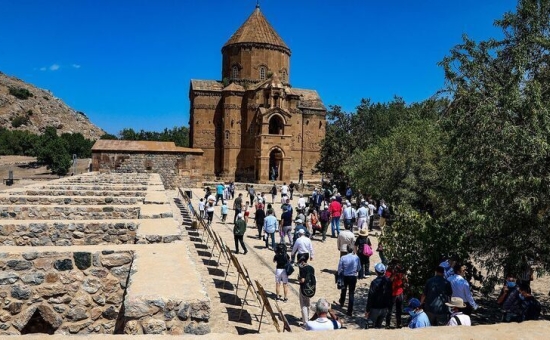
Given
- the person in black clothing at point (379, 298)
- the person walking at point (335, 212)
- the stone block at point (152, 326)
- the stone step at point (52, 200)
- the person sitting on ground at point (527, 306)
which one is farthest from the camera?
A: the person walking at point (335, 212)

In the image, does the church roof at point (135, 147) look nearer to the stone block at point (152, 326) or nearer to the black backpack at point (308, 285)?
the black backpack at point (308, 285)

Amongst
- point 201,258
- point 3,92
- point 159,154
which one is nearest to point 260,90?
point 159,154

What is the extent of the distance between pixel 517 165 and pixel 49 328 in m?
6.81

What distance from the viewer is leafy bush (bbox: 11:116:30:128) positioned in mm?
92312

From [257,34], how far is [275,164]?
44.4 ft

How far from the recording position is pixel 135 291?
414 cm

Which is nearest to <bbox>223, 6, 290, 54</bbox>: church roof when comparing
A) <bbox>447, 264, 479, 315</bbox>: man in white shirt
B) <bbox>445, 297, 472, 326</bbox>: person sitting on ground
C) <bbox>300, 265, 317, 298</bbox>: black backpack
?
<bbox>300, 265, 317, 298</bbox>: black backpack

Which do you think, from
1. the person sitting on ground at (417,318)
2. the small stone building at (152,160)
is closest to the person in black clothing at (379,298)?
the person sitting on ground at (417,318)

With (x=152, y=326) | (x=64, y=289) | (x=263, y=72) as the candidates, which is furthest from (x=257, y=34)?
(x=152, y=326)

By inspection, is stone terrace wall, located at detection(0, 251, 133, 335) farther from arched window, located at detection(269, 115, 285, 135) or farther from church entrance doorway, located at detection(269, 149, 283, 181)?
arched window, located at detection(269, 115, 285, 135)

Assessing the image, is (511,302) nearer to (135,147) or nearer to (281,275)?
(281,275)

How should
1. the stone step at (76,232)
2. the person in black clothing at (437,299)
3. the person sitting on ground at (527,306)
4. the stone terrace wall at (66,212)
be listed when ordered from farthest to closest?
the stone terrace wall at (66,212) < the stone step at (76,232) < the person in black clothing at (437,299) < the person sitting on ground at (527,306)

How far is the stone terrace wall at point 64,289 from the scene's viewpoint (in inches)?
206

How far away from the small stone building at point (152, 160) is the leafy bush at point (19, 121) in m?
71.6
